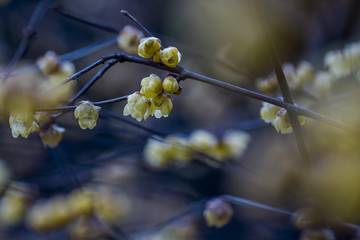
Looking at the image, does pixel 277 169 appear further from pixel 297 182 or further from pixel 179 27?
pixel 179 27

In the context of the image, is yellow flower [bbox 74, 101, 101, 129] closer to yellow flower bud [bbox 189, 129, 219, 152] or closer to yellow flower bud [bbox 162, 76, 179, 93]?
yellow flower bud [bbox 162, 76, 179, 93]

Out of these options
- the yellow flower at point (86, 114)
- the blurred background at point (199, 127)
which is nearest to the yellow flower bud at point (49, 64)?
the blurred background at point (199, 127)

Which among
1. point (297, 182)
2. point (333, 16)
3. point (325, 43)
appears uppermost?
point (333, 16)

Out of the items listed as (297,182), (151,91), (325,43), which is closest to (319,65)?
(325,43)

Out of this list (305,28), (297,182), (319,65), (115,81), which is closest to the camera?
(297,182)

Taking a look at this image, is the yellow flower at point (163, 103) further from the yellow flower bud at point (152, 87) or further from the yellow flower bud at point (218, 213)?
the yellow flower bud at point (218, 213)

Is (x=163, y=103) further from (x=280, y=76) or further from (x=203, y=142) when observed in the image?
(x=203, y=142)
